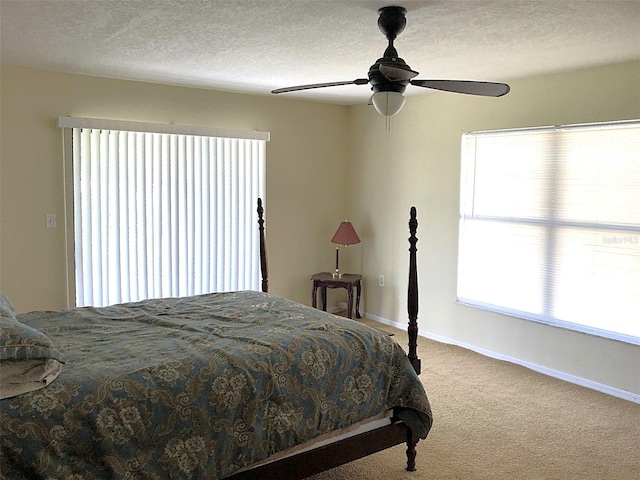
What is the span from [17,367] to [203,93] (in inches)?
138

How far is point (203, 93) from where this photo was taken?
5074 mm

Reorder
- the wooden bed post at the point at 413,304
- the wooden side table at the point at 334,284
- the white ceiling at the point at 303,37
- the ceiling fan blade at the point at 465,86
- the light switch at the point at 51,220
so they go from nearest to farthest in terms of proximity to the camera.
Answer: the white ceiling at the point at 303,37, the ceiling fan blade at the point at 465,86, the wooden bed post at the point at 413,304, the light switch at the point at 51,220, the wooden side table at the point at 334,284

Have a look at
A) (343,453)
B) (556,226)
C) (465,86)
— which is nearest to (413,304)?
(343,453)

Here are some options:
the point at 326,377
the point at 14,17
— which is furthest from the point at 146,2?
the point at 326,377

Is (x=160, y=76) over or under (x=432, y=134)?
over

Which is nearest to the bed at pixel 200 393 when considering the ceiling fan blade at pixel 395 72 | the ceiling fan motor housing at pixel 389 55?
the ceiling fan motor housing at pixel 389 55

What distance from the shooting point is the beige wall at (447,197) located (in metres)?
4.01

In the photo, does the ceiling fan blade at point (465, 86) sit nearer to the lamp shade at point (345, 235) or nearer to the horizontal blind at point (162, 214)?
the horizontal blind at point (162, 214)

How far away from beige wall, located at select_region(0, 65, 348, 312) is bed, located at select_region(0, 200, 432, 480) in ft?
4.62

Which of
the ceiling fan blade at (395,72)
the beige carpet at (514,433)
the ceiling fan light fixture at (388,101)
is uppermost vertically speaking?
the ceiling fan blade at (395,72)

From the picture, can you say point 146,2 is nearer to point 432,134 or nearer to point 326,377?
point 326,377

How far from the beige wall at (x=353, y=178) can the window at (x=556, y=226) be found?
125 mm

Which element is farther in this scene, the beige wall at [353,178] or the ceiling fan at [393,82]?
the beige wall at [353,178]

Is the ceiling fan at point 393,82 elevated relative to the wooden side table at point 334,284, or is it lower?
elevated
